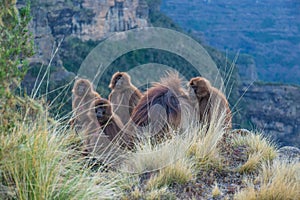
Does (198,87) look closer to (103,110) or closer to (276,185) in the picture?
(103,110)

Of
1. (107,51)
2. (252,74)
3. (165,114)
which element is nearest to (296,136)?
(252,74)

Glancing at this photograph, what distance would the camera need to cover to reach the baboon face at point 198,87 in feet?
16.8

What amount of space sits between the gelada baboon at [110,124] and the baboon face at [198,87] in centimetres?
101

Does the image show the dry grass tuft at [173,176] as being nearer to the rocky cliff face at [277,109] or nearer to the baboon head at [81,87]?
the baboon head at [81,87]

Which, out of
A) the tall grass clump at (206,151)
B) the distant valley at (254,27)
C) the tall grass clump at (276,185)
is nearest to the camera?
the tall grass clump at (276,185)

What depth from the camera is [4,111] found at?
2840 millimetres

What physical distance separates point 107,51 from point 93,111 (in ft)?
87.8

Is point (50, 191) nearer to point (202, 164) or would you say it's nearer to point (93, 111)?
point (202, 164)

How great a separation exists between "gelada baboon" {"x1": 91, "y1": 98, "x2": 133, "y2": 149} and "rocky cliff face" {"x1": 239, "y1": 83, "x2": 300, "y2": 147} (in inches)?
1535

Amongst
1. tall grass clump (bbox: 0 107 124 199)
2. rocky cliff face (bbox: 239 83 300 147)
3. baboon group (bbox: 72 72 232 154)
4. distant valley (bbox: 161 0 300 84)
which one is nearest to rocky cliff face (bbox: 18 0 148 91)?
rocky cliff face (bbox: 239 83 300 147)

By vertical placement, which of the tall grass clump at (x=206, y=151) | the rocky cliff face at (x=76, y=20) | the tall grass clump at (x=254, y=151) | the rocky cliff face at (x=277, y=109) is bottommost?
the rocky cliff face at (x=277, y=109)

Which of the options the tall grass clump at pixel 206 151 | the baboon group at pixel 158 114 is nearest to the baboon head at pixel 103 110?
the baboon group at pixel 158 114

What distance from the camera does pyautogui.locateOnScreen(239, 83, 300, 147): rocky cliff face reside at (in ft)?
142

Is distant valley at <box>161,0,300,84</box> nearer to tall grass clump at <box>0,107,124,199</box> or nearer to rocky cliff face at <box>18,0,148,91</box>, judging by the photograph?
rocky cliff face at <box>18,0,148,91</box>
